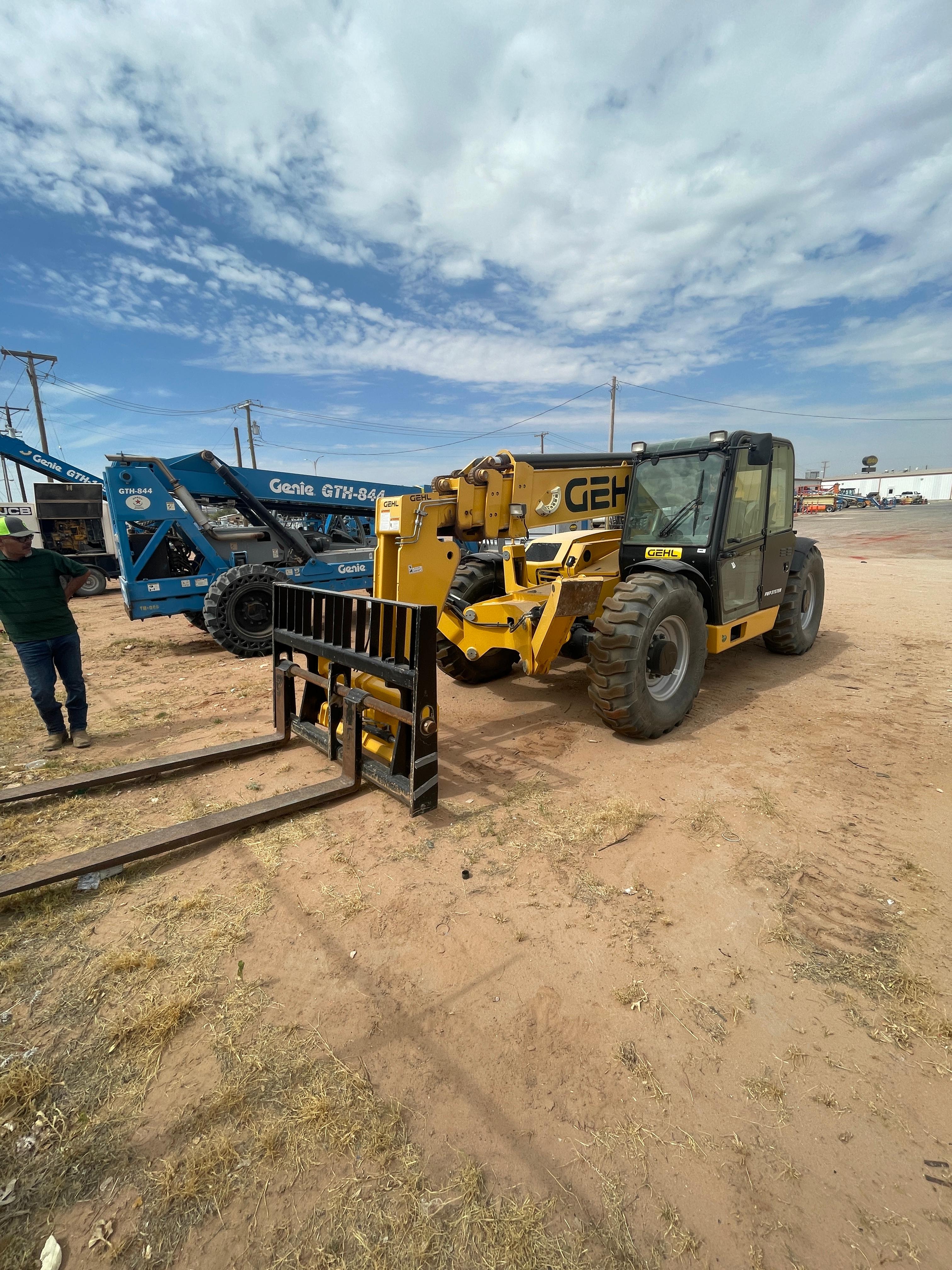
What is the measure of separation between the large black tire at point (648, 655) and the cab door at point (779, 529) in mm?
1505

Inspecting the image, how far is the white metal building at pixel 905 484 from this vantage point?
82500 millimetres

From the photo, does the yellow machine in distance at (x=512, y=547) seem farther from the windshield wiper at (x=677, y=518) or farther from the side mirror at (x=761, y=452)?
the side mirror at (x=761, y=452)

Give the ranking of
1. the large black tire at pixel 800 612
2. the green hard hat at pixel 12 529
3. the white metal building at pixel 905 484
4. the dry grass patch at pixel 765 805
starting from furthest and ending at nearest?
1. the white metal building at pixel 905 484
2. the large black tire at pixel 800 612
3. the green hard hat at pixel 12 529
4. the dry grass patch at pixel 765 805

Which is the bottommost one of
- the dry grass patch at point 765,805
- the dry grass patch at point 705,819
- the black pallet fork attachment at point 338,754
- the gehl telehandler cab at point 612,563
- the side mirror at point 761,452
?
the dry grass patch at point 705,819

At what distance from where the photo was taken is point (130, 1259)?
4.96ft

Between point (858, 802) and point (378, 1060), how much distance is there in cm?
339

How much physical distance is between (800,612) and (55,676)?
25.5ft

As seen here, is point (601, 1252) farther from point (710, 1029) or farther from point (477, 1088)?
point (710, 1029)

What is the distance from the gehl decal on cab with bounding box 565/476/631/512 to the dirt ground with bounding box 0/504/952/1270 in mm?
2518

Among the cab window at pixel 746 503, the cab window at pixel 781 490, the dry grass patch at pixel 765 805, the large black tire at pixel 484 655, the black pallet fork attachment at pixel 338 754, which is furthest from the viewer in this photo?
the cab window at pixel 781 490

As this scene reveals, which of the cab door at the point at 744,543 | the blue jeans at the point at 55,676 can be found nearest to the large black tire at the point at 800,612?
the cab door at the point at 744,543

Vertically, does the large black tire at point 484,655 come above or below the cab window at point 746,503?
below

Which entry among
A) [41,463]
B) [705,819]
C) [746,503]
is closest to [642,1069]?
[705,819]

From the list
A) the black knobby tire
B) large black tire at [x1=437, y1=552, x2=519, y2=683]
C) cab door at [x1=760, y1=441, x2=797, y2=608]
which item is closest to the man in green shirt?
large black tire at [x1=437, y1=552, x2=519, y2=683]
